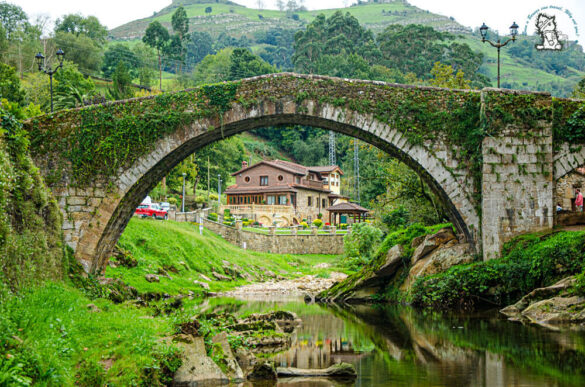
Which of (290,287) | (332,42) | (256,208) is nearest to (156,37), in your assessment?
(332,42)

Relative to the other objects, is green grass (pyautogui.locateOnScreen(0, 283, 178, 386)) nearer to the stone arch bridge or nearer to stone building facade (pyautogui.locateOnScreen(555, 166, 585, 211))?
the stone arch bridge

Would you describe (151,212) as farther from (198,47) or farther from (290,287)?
(198,47)

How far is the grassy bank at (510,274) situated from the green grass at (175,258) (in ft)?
29.4

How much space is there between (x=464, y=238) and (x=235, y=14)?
173 meters

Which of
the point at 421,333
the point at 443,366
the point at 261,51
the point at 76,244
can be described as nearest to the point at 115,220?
the point at 76,244

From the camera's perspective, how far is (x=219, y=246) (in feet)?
98.8

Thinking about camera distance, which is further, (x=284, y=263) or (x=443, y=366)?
(x=284, y=263)

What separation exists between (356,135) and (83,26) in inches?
2873

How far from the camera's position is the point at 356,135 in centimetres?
1650

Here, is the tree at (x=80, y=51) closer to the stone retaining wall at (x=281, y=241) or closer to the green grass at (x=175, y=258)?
the stone retaining wall at (x=281, y=241)

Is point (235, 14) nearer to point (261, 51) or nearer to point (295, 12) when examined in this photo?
point (295, 12)

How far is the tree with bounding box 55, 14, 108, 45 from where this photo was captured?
78.3 meters

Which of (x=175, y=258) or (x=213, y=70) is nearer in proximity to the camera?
(x=175, y=258)

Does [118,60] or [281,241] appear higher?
[118,60]
